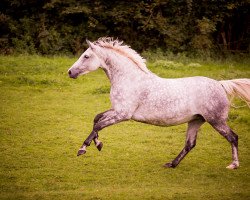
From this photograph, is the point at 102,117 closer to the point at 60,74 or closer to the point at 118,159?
the point at 118,159

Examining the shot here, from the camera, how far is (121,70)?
8617 millimetres

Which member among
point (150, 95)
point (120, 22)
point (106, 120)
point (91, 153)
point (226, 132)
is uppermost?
point (150, 95)

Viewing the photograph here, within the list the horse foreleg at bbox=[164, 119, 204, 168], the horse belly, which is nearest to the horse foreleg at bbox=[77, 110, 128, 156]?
the horse belly

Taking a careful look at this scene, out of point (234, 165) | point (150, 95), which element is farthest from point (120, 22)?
point (234, 165)

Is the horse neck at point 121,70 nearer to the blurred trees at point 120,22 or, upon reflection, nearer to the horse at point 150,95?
the horse at point 150,95

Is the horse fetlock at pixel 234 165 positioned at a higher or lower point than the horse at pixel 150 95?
lower

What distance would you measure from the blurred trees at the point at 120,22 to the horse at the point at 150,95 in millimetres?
14972

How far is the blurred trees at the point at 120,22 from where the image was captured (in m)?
23.7

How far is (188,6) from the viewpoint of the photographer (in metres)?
24.0

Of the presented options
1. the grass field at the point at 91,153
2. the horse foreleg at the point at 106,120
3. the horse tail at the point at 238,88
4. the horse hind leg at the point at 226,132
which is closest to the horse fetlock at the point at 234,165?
the grass field at the point at 91,153

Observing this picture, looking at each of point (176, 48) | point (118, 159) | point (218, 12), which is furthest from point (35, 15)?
point (118, 159)

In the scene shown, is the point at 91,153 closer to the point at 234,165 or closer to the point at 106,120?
the point at 106,120

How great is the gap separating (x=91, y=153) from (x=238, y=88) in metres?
3.34

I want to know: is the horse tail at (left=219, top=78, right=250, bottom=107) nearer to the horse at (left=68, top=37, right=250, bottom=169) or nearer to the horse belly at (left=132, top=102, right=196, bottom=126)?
the horse at (left=68, top=37, right=250, bottom=169)
